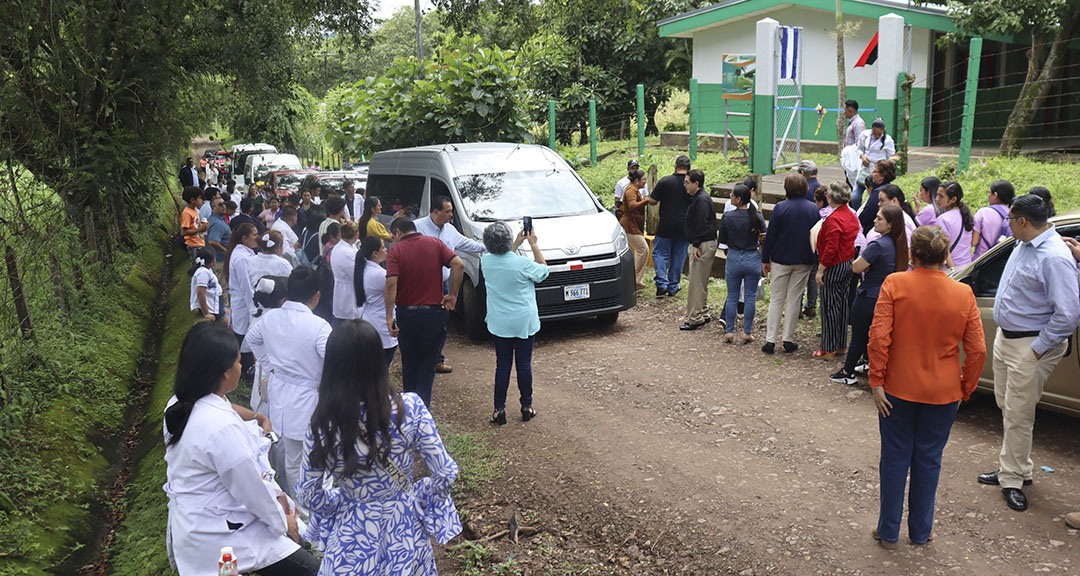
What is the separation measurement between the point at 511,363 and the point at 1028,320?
12.7ft

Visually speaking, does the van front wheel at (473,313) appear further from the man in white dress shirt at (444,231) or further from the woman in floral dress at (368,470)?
the woman in floral dress at (368,470)

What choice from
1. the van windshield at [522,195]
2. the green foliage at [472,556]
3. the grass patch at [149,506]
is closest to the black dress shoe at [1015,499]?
the green foliage at [472,556]

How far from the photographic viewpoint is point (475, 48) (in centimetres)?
1602

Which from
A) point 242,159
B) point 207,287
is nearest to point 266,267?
point 207,287

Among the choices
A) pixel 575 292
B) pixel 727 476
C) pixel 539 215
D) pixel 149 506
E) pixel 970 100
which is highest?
pixel 970 100

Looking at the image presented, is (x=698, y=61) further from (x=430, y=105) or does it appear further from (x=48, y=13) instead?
(x=48, y=13)

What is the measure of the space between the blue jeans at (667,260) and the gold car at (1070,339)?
189 inches

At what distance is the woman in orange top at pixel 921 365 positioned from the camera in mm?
4527

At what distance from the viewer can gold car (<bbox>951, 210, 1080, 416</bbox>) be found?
5.76 metres

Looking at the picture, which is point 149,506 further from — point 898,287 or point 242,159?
point 242,159

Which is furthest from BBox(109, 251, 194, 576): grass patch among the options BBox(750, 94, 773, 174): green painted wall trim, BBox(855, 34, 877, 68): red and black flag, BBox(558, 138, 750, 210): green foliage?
BBox(855, 34, 877, 68): red and black flag

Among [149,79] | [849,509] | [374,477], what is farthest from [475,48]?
[374,477]

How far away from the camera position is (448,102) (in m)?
15.8

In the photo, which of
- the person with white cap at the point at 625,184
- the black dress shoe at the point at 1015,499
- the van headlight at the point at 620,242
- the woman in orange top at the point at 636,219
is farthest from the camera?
the person with white cap at the point at 625,184
